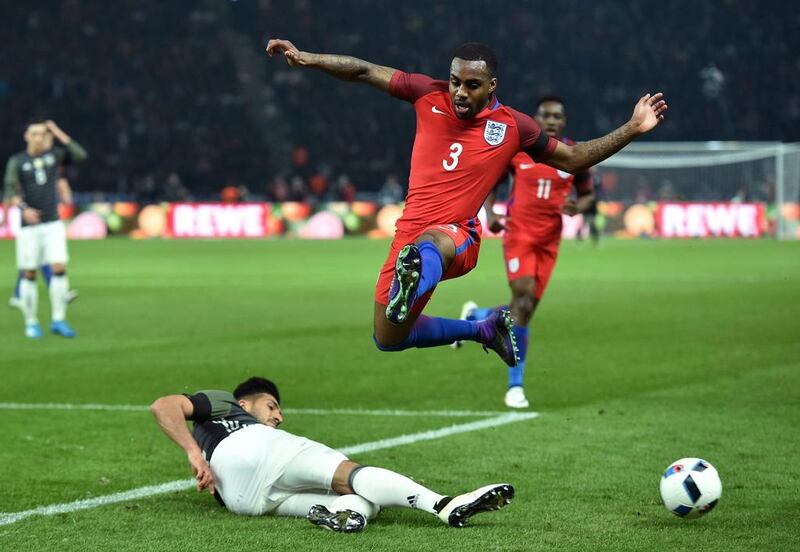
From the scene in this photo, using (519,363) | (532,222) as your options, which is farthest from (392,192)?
(519,363)

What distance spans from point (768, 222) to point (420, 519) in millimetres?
33848

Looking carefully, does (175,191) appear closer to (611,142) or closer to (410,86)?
(410,86)

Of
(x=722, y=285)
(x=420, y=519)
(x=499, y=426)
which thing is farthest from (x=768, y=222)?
(x=420, y=519)

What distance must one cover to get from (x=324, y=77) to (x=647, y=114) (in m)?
40.5

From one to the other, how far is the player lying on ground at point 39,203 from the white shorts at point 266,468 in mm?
8551

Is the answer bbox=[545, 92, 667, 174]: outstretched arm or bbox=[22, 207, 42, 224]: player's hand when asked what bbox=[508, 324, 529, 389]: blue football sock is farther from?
bbox=[22, 207, 42, 224]: player's hand

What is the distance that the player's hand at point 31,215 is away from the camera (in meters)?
13.9

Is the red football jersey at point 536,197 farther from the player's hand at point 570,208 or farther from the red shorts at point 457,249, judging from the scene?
the red shorts at point 457,249

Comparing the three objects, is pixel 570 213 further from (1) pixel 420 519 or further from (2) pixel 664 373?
(1) pixel 420 519

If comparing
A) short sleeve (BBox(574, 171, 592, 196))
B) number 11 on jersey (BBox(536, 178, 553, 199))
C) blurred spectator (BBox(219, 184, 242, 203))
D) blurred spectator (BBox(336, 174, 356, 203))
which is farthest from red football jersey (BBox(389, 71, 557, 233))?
blurred spectator (BBox(336, 174, 356, 203))

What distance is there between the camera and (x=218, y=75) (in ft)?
151

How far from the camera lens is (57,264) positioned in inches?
550

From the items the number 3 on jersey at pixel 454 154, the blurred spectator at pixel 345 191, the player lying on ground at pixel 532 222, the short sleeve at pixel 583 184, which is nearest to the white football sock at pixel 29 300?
the player lying on ground at pixel 532 222

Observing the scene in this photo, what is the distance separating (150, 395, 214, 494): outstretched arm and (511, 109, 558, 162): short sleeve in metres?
2.32
